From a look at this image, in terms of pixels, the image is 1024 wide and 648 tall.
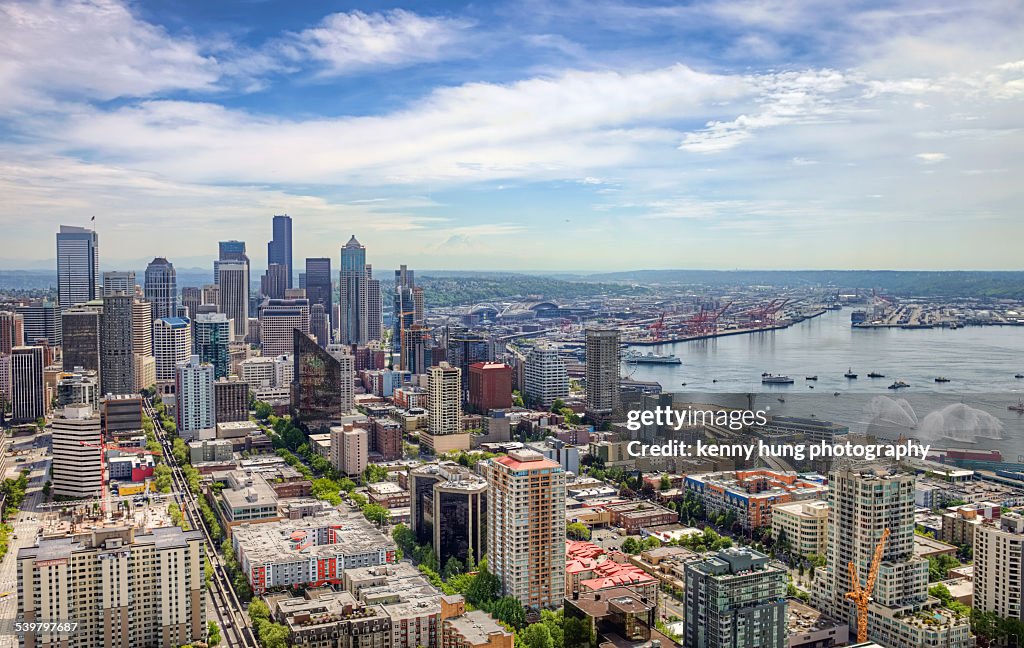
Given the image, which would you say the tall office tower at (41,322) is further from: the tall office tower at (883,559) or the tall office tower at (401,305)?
the tall office tower at (883,559)

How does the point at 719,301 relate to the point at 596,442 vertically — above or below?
above

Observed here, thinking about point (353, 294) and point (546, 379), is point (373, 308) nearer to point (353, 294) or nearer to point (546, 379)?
point (353, 294)

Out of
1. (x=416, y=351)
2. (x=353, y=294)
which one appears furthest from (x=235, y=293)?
(x=416, y=351)

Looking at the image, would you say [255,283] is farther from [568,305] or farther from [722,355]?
[722,355]

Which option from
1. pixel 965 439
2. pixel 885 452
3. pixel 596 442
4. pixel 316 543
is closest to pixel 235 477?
pixel 316 543

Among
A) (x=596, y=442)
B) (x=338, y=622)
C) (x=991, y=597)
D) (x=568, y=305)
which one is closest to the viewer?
(x=338, y=622)

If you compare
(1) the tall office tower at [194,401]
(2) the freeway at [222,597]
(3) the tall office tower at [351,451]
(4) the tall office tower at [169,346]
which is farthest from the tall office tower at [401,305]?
(2) the freeway at [222,597]

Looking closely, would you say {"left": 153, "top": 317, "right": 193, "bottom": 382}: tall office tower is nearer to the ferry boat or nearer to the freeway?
the freeway
